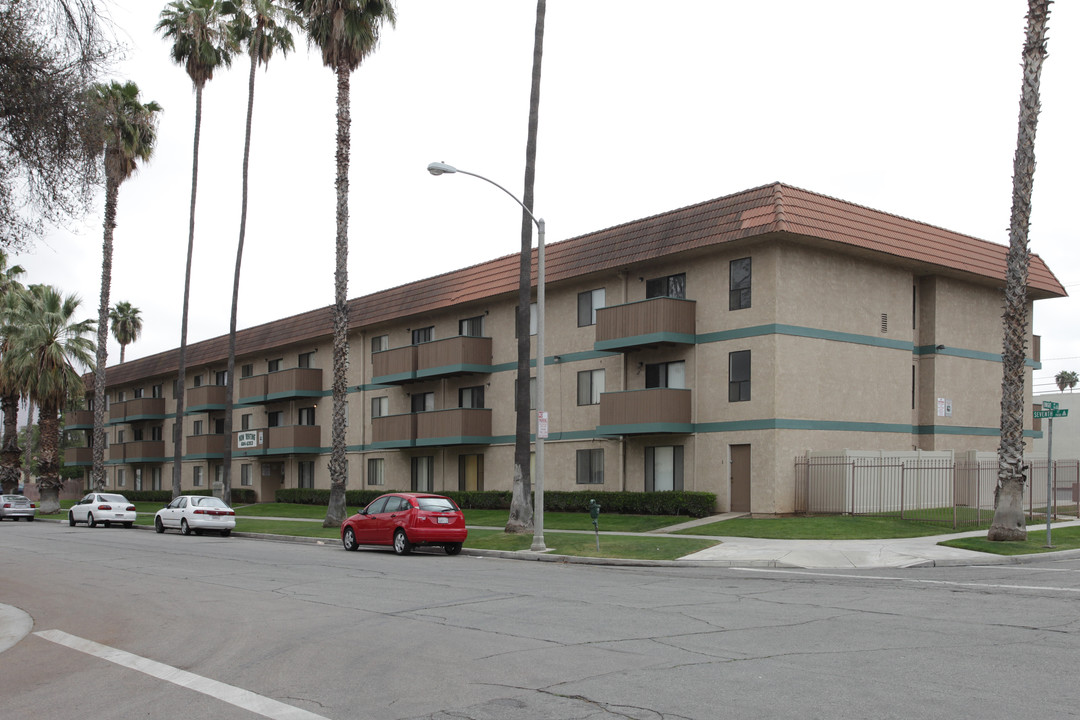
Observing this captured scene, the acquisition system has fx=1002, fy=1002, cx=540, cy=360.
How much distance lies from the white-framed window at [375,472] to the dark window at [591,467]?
43.9ft

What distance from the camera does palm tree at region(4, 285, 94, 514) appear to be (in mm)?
48312

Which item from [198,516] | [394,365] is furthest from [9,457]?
[198,516]

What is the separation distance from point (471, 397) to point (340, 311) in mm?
9099

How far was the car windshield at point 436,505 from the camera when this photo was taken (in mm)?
23359

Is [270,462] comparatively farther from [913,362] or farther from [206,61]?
[913,362]

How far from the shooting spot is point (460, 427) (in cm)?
3866

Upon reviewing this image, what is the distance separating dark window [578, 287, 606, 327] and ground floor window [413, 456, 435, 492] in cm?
1120

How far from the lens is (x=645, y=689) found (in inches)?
314

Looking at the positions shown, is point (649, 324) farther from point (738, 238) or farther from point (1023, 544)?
point (1023, 544)

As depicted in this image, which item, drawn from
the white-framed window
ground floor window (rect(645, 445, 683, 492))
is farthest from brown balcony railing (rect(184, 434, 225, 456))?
ground floor window (rect(645, 445, 683, 492))

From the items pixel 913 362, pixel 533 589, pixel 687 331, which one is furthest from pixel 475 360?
pixel 533 589

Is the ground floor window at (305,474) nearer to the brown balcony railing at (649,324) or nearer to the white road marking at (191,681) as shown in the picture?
the brown balcony railing at (649,324)

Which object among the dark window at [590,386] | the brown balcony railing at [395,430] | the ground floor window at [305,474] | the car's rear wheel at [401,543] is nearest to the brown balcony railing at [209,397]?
the ground floor window at [305,474]

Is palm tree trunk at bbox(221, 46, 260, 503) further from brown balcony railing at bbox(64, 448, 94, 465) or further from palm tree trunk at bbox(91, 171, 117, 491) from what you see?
brown balcony railing at bbox(64, 448, 94, 465)
